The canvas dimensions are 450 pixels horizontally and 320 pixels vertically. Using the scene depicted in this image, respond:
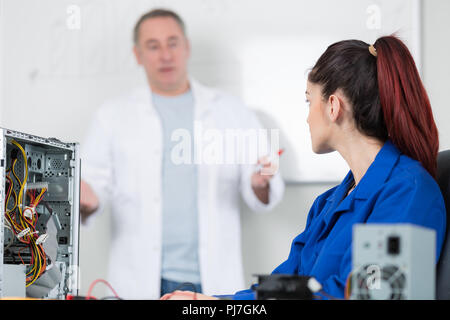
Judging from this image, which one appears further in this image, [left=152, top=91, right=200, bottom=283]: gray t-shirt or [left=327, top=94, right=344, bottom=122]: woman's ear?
[left=152, top=91, right=200, bottom=283]: gray t-shirt

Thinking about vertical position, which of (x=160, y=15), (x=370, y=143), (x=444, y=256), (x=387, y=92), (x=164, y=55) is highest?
(x=160, y=15)

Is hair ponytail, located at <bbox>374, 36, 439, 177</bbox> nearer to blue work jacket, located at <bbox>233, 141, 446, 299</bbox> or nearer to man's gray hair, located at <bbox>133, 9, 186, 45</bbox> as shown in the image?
blue work jacket, located at <bbox>233, 141, 446, 299</bbox>

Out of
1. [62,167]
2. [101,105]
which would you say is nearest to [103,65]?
[101,105]

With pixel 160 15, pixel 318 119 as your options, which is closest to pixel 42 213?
pixel 318 119

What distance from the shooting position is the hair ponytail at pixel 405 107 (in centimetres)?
124

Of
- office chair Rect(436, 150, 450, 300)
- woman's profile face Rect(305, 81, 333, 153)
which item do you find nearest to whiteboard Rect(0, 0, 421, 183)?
woman's profile face Rect(305, 81, 333, 153)

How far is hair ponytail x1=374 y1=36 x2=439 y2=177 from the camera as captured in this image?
1243 millimetres

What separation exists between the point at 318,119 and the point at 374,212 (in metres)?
0.34

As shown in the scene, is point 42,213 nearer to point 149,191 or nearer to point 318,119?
point 318,119

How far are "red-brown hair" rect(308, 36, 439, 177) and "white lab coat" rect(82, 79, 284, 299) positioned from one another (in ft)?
4.65

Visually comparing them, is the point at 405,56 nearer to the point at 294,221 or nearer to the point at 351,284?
the point at 351,284

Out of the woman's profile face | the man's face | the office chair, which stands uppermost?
the man's face

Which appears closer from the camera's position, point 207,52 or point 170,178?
point 170,178

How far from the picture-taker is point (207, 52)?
284 cm
